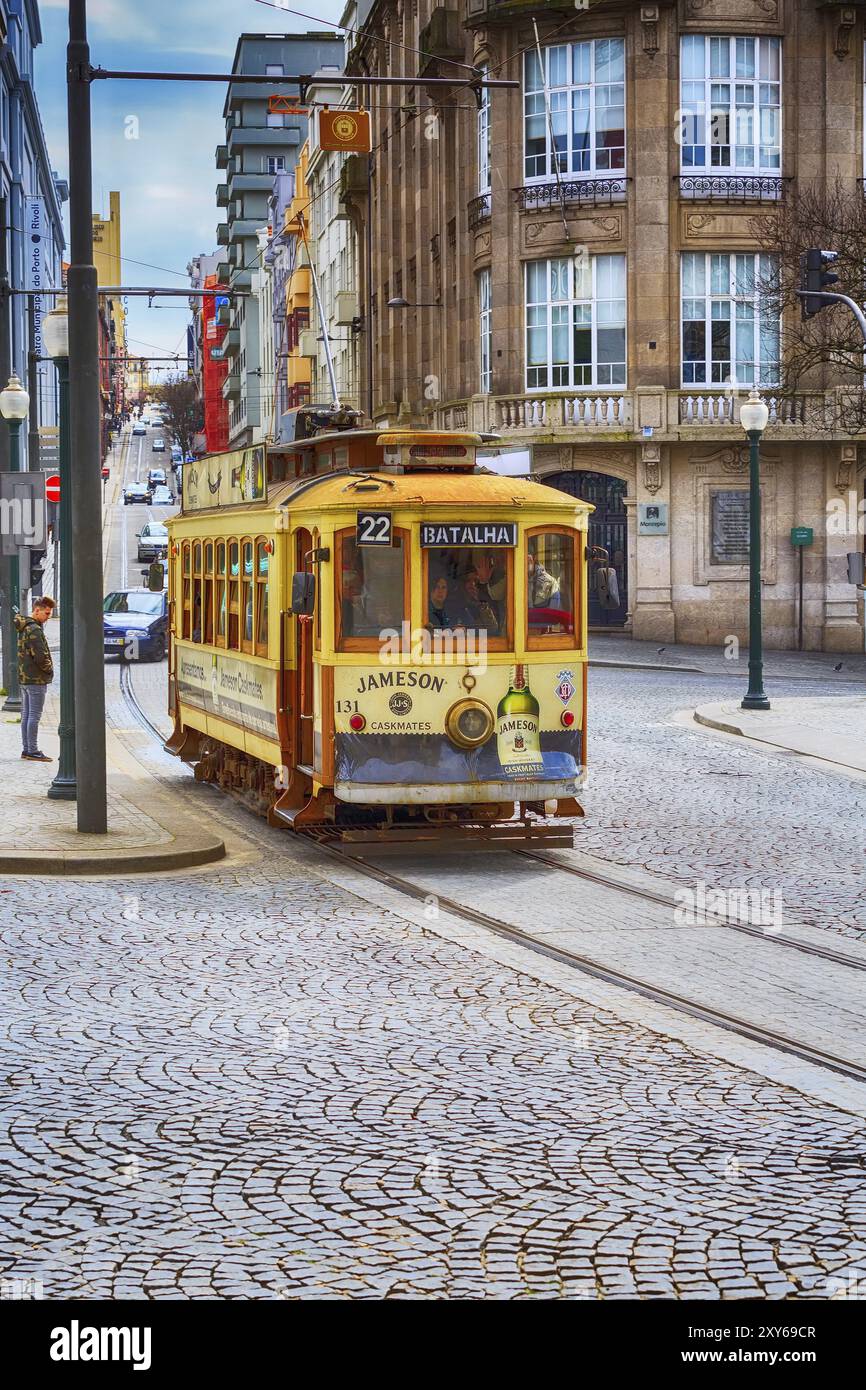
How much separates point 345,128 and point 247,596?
34.9m

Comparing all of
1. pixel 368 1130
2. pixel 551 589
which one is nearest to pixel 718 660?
pixel 551 589

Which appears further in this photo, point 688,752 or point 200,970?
point 688,752

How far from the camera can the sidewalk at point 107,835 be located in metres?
13.3

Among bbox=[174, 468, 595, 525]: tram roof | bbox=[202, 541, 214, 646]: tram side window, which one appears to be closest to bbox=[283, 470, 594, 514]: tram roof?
bbox=[174, 468, 595, 525]: tram roof

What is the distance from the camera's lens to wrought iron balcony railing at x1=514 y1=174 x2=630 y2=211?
43.0m

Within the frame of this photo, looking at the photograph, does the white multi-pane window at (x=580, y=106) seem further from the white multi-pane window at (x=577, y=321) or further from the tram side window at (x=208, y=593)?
the tram side window at (x=208, y=593)

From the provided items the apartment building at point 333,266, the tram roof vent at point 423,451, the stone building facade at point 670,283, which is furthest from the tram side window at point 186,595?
the apartment building at point 333,266

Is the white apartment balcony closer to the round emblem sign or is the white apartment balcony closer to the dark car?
the dark car

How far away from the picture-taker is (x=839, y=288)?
3722cm

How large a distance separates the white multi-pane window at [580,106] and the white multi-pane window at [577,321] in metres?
2.20

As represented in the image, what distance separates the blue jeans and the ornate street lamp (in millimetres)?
4036

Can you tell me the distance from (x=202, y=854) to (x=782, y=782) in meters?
7.69
